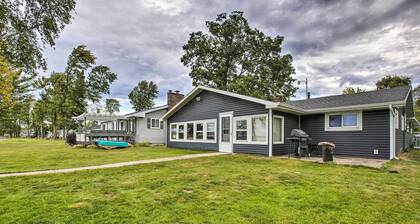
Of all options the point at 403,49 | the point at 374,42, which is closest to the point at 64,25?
the point at 374,42

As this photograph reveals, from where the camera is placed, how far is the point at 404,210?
3.86 metres

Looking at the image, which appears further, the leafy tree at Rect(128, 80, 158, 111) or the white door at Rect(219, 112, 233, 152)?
the leafy tree at Rect(128, 80, 158, 111)

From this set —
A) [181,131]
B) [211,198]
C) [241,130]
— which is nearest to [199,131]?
[181,131]

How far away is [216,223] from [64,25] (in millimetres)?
6680

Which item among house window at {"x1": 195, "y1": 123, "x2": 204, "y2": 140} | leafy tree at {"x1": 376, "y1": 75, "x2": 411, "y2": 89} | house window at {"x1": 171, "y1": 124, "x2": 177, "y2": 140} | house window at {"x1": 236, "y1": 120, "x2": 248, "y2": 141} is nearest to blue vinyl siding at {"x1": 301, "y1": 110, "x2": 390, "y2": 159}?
house window at {"x1": 236, "y1": 120, "x2": 248, "y2": 141}

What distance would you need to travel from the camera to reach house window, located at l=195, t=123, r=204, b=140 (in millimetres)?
15070

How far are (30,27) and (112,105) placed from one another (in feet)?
183

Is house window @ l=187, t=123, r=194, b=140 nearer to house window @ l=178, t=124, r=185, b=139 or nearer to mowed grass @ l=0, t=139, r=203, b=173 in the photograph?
house window @ l=178, t=124, r=185, b=139

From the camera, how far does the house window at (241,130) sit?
40.2 ft

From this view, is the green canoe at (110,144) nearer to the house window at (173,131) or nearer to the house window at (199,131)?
the house window at (173,131)

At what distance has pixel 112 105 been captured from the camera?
192ft

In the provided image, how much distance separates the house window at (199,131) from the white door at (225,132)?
1.79 m

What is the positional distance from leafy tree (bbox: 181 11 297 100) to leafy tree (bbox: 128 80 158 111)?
25.9 meters

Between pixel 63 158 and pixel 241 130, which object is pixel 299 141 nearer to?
pixel 241 130
